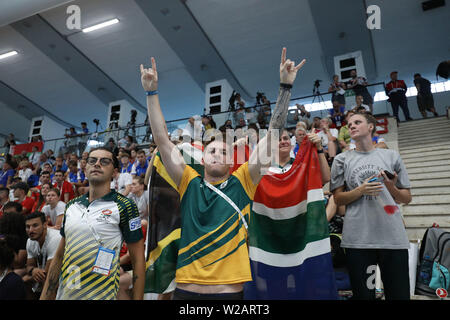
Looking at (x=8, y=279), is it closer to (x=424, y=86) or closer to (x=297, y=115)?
(x=297, y=115)

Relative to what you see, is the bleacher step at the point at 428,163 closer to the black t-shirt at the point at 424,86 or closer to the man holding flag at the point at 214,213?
the black t-shirt at the point at 424,86

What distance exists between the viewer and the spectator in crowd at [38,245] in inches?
117

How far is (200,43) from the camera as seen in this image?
38.8ft

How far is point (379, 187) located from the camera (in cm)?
198

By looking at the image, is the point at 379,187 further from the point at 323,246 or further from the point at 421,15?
the point at 421,15

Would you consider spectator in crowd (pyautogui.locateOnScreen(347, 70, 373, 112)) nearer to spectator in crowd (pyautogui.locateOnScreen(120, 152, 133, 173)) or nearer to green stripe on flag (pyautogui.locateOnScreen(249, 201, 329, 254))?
spectator in crowd (pyautogui.locateOnScreen(120, 152, 133, 173))

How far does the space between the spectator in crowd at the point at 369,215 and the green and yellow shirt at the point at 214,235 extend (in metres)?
0.76

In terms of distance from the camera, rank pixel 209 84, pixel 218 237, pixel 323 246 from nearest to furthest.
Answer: pixel 218 237 < pixel 323 246 < pixel 209 84

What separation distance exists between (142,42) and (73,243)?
1155 centimetres

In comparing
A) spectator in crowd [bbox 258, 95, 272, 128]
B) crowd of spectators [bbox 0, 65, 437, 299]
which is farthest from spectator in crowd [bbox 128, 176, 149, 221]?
spectator in crowd [bbox 258, 95, 272, 128]

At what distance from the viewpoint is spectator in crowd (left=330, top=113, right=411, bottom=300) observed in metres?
1.88

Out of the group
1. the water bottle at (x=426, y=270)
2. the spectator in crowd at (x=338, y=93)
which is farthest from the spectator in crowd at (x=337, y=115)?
the water bottle at (x=426, y=270)

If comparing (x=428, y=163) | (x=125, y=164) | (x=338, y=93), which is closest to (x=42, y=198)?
(x=125, y=164)
